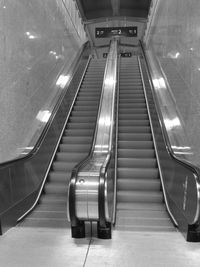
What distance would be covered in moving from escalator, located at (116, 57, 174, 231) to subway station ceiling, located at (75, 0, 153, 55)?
35.1 feet

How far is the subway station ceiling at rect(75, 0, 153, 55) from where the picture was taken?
17.8 metres

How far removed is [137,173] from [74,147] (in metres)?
1.44

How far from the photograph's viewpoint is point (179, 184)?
13.2ft

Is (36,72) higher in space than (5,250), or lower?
higher

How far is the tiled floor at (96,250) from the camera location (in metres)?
2.70

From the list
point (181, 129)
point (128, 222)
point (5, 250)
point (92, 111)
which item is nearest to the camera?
point (5, 250)

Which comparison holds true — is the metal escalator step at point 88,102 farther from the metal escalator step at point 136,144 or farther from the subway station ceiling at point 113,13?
the subway station ceiling at point 113,13

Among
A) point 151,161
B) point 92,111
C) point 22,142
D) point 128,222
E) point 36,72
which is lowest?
point 128,222

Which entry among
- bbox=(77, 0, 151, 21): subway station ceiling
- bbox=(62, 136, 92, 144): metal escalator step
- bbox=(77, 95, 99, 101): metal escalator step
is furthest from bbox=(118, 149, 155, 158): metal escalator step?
bbox=(77, 0, 151, 21): subway station ceiling

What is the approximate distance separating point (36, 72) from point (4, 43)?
5.63ft

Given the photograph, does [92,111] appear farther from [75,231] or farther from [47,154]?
[75,231]

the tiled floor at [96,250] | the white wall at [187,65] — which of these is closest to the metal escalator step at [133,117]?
the white wall at [187,65]

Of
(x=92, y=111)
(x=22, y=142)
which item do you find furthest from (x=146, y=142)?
(x=22, y=142)

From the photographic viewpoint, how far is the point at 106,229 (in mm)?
3242
